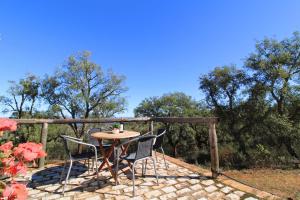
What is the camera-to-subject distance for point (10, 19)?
9.35 m

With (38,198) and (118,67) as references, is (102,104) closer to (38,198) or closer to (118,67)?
(118,67)

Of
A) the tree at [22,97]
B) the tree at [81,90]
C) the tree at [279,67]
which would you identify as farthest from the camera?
the tree at [22,97]

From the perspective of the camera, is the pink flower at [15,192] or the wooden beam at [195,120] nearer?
the pink flower at [15,192]

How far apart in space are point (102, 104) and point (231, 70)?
12.2 metres

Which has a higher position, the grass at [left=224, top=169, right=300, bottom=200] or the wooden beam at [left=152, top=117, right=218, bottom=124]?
the wooden beam at [left=152, top=117, right=218, bottom=124]

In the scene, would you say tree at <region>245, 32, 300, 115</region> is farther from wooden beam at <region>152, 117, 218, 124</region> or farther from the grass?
wooden beam at <region>152, 117, 218, 124</region>

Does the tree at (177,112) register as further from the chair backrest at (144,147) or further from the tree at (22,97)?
the chair backrest at (144,147)

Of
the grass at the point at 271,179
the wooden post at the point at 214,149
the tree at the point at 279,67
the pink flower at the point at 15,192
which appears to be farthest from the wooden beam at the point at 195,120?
the tree at the point at 279,67

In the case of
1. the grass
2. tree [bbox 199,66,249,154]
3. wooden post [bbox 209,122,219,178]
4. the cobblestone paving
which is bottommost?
the grass

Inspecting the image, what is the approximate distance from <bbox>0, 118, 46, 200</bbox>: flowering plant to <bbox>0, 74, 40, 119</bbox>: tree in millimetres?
21420

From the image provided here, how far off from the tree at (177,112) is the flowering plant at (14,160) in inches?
593

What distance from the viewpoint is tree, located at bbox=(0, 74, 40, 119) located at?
19750 mm

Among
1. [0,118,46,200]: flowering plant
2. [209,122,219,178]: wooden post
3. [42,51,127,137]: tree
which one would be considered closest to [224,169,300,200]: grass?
[209,122,219,178]: wooden post

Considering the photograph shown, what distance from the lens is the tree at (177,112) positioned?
17.6 m
